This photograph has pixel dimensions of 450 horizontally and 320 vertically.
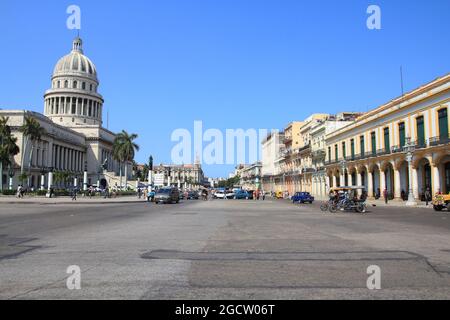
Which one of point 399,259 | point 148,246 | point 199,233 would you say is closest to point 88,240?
point 148,246

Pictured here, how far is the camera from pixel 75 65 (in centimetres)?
12888

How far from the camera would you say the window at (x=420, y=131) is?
43.7 meters

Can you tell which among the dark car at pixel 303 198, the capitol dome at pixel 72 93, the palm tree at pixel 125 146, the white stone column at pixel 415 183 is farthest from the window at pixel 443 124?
the capitol dome at pixel 72 93

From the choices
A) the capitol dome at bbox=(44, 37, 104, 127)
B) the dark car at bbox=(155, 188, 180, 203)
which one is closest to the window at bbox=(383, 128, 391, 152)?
the dark car at bbox=(155, 188, 180, 203)

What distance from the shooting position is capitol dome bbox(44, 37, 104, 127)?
126137 mm

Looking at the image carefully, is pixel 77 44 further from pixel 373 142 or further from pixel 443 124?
pixel 443 124

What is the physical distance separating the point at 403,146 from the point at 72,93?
340 ft

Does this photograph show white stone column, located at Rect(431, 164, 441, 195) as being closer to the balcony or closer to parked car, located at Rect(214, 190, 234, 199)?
the balcony

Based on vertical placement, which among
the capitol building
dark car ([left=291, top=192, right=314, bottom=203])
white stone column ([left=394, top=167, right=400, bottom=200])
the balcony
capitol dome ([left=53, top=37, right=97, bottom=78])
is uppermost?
capitol dome ([left=53, top=37, right=97, bottom=78])

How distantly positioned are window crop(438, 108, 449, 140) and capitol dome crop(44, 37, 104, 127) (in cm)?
10817

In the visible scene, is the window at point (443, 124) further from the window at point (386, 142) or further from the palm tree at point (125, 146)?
the palm tree at point (125, 146)

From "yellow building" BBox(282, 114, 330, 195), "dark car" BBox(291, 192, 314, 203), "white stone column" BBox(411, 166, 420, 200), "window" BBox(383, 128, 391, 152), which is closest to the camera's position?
"white stone column" BBox(411, 166, 420, 200)

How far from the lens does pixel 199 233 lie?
1344 cm
